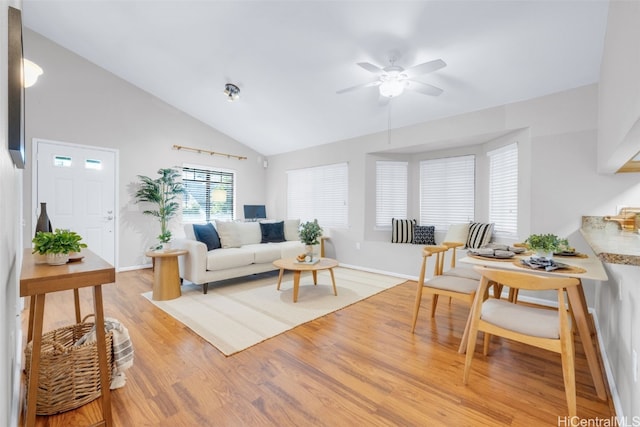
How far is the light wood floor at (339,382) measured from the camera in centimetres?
155

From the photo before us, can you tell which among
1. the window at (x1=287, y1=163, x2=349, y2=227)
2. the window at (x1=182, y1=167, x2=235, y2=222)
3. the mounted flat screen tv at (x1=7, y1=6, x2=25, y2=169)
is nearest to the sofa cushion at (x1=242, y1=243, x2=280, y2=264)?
the window at (x1=287, y1=163, x2=349, y2=227)

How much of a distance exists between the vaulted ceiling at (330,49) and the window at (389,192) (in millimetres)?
771

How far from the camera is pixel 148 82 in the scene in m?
4.82

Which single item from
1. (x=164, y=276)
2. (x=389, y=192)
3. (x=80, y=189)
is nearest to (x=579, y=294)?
(x=389, y=192)

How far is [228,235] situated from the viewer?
4277mm

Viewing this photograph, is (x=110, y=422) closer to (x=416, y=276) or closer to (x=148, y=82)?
(x=416, y=276)

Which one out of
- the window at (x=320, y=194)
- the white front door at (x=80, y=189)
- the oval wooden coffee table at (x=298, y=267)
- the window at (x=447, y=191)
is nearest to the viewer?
the oval wooden coffee table at (x=298, y=267)

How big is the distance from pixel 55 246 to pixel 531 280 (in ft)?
8.41

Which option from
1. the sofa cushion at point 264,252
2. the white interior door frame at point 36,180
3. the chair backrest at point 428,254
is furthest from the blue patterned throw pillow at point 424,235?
the white interior door frame at point 36,180

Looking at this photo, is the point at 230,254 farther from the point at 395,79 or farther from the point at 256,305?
the point at 395,79

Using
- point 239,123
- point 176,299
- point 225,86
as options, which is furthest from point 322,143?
point 176,299

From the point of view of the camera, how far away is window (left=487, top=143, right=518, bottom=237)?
3707mm

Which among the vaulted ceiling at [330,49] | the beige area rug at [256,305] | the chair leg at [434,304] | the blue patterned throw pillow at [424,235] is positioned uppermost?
the vaulted ceiling at [330,49]

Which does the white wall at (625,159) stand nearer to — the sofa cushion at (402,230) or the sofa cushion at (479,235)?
the sofa cushion at (479,235)
